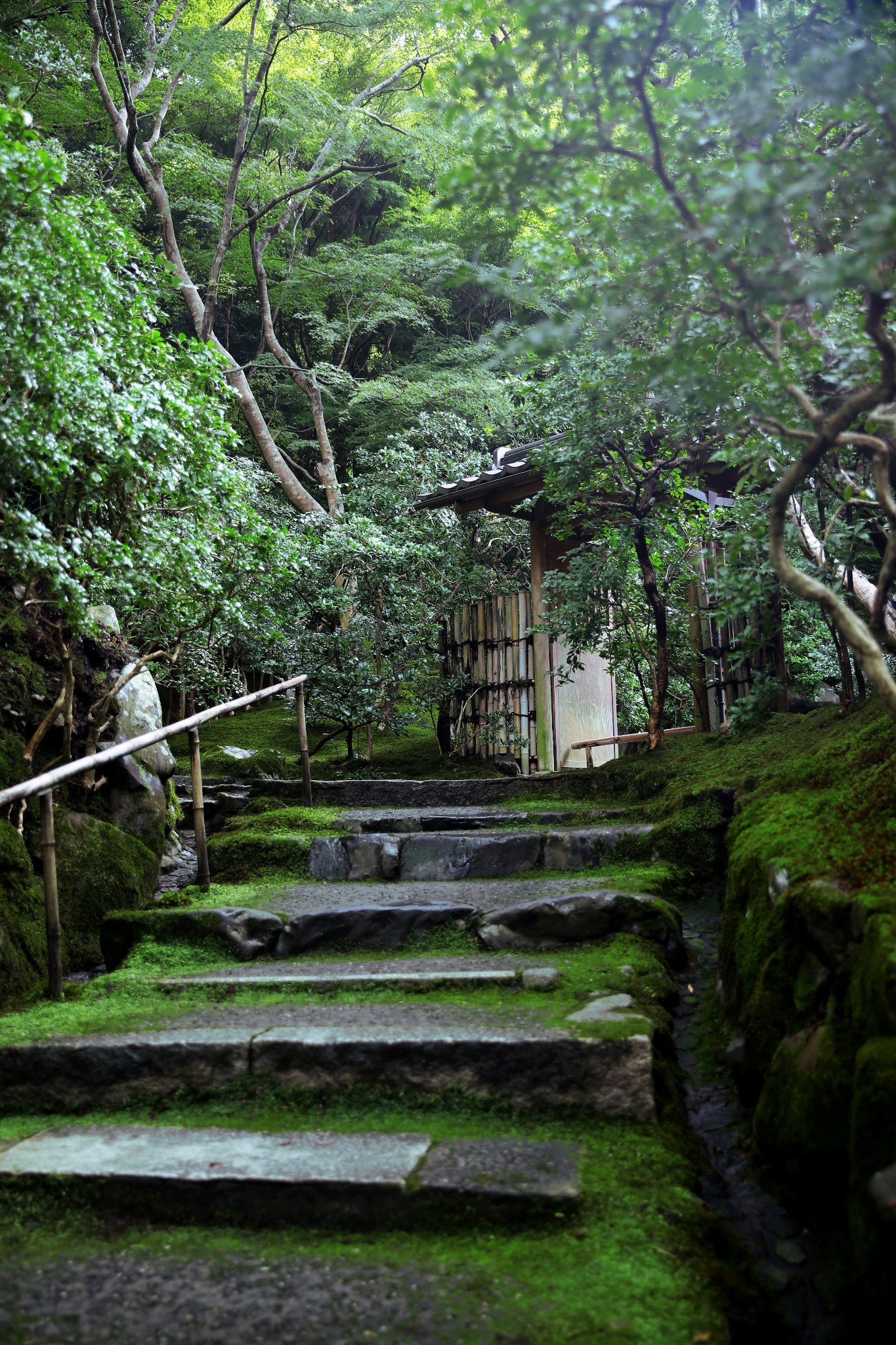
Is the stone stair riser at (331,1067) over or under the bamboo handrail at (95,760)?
under

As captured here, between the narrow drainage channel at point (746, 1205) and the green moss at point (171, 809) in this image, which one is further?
the green moss at point (171, 809)

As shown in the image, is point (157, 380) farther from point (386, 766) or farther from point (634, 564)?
point (386, 766)

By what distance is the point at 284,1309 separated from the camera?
1.92 metres

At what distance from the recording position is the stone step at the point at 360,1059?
2607 mm

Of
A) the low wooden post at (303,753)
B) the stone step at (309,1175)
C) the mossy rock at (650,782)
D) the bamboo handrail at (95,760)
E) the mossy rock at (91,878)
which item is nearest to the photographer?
the stone step at (309,1175)

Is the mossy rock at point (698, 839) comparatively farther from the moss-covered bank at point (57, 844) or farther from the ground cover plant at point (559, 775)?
the moss-covered bank at point (57, 844)

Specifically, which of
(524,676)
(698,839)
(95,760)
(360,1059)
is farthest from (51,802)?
(524,676)

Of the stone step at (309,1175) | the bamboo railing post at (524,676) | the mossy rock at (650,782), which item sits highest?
the bamboo railing post at (524,676)

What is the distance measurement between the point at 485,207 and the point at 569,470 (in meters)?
4.22

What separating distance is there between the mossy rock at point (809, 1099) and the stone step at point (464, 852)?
94.2 inches

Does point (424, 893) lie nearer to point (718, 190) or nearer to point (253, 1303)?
point (253, 1303)

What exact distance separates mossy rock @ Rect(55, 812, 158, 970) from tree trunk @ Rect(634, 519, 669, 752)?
3.76m

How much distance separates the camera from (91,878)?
194 inches

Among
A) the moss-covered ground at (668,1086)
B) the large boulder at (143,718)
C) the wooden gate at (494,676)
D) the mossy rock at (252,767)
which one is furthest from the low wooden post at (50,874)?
the wooden gate at (494,676)
